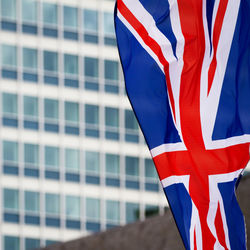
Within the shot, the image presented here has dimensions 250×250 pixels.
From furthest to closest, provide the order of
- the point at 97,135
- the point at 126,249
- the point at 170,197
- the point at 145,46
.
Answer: the point at 97,135 → the point at 126,249 → the point at 145,46 → the point at 170,197

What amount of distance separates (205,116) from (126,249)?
13.2 feet

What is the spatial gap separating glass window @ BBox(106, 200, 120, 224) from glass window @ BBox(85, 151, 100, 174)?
249 centimetres

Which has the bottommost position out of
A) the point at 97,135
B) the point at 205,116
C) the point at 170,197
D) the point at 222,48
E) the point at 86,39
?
the point at 170,197

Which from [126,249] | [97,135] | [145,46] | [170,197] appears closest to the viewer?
[170,197]

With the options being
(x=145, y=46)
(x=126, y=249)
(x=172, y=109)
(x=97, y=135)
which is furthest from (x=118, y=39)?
(x=97, y=135)

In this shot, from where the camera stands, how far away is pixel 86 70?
92375mm

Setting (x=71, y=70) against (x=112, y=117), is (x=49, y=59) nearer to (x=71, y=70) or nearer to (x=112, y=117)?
(x=71, y=70)

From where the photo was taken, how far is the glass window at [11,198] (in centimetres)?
8775

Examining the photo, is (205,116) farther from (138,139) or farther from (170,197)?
(138,139)

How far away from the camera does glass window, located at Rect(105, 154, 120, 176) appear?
9200 cm

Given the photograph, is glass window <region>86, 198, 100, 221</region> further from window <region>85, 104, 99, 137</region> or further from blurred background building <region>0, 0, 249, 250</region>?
window <region>85, 104, 99, 137</region>

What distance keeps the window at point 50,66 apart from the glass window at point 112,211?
9577mm

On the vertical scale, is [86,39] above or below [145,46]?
above

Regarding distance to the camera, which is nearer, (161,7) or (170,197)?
(170,197)
